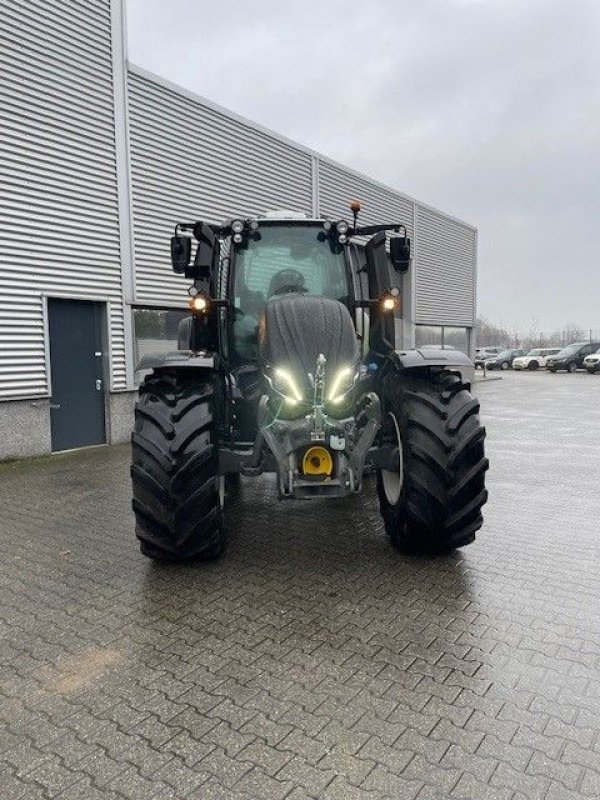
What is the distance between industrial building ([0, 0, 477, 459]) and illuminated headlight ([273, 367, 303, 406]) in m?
5.62

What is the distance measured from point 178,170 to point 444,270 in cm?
1235

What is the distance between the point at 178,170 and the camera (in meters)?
10.4

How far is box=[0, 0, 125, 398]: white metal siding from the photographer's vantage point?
8.04 meters

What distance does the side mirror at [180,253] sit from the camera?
4.56 m

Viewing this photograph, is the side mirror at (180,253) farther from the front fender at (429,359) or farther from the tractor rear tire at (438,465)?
the tractor rear tire at (438,465)

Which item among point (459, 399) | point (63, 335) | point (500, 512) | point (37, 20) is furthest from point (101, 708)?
point (37, 20)

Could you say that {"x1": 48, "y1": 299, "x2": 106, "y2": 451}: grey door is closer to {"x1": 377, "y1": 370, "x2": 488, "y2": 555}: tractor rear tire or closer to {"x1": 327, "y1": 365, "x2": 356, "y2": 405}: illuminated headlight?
{"x1": 327, "y1": 365, "x2": 356, "y2": 405}: illuminated headlight

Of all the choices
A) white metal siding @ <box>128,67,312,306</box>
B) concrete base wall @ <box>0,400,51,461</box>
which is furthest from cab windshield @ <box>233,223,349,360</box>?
white metal siding @ <box>128,67,312,306</box>

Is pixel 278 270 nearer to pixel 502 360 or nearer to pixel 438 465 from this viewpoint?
pixel 438 465

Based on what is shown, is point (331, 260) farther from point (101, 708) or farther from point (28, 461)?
point (28, 461)

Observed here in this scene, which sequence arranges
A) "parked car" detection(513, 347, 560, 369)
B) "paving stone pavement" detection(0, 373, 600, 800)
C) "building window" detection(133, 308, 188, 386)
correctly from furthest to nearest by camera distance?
"parked car" detection(513, 347, 560, 369) → "building window" detection(133, 308, 188, 386) → "paving stone pavement" detection(0, 373, 600, 800)

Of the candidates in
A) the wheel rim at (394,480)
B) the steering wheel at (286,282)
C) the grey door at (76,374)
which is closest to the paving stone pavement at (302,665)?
the wheel rim at (394,480)

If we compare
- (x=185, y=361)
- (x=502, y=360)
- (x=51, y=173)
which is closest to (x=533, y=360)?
(x=502, y=360)

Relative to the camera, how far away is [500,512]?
5.55 meters
